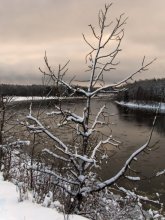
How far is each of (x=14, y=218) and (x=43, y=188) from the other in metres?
1.79

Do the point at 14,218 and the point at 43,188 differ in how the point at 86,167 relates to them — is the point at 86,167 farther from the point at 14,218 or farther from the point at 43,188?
the point at 14,218

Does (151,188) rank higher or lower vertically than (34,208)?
lower

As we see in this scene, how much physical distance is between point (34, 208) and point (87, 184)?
105 inches

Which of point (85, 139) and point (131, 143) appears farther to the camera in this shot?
point (131, 143)

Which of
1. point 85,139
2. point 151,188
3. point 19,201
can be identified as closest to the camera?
point 19,201

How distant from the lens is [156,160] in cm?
2397

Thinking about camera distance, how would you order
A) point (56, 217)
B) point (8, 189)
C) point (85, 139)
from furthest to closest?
point (85, 139) < point (8, 189) < point (56, 217)

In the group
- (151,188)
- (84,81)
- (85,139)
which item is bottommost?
(151,188)

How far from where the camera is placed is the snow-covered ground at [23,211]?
13.9 ft

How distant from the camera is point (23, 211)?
448 centimetres

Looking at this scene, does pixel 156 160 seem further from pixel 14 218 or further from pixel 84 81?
pixel 14 218

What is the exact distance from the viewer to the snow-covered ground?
4.25 m

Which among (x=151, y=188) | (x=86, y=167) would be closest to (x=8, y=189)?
(x=86, y=167)

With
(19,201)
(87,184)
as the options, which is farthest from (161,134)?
(19,201)
